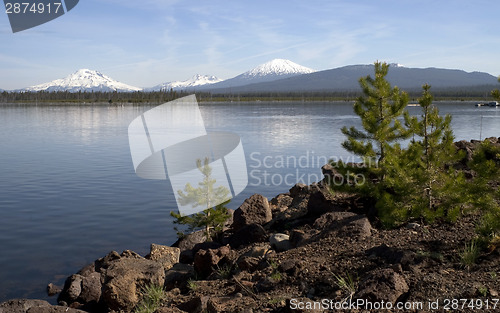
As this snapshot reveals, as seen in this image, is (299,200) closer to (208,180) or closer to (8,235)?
(208,180)

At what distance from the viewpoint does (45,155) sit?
3325cm

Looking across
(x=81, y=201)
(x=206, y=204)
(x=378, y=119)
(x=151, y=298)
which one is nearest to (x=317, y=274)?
(x=151, y=298)

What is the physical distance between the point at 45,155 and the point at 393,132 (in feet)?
89.0

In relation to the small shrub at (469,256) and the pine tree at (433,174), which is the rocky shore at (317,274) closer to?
the small shrub at (469,256)

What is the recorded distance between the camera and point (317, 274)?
729 centimetres

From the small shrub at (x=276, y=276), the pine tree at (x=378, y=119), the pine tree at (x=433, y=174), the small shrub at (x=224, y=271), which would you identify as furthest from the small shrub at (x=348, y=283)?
the pine tree at (x=378, y=119)

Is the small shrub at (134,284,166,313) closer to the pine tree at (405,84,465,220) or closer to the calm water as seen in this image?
the calm water

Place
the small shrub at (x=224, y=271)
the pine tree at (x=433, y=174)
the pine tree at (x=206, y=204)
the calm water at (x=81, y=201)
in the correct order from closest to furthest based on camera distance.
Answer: the small shrub at (x=224, y=271)
the pine tree at (x=433, y=174)
the calm water at (x=81, y=201)
the pine tree at (x=206, y=204)

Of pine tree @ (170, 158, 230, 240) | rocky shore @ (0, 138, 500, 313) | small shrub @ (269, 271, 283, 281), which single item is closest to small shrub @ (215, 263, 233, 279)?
rocky shore @ (0, 138, 500, 313)

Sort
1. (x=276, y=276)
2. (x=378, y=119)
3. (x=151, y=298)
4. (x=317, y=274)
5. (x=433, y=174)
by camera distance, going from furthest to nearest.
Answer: (x=378, y=119) < (x=433, y=174) < (x=151, y=298) < (x=276, y=276) < (x=317, y=274)

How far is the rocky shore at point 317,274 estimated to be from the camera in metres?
6.32

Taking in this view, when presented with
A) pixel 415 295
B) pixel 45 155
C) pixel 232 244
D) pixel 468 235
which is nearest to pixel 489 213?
pixel 468 235

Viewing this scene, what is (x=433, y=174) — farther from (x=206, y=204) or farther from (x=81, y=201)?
(x=81, y=201)

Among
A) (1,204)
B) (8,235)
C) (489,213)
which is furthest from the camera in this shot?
(1,204)
